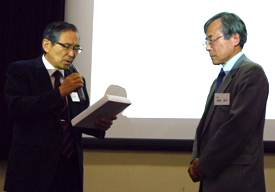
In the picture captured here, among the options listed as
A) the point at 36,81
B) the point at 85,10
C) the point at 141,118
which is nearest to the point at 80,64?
the point at 85,10

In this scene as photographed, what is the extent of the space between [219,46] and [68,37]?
0.98m

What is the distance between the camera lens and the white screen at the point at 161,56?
307 centimetres

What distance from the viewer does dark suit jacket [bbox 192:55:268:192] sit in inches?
67.3

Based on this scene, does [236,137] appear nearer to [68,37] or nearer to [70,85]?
[70,85]

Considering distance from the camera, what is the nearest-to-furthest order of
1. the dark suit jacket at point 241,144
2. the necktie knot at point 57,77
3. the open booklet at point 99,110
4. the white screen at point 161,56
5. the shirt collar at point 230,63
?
the dark suit jacket at point 241,144, the open booklet at point 99,110, the shirt collar at point 230,63, the necktie knot at point 57,77, the white screen at point 161,56

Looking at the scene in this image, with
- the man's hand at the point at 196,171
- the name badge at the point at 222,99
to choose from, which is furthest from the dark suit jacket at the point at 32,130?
the name badge at the point at 222,99

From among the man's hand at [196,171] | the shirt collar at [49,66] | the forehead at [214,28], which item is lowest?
the man's hand at [196,171]

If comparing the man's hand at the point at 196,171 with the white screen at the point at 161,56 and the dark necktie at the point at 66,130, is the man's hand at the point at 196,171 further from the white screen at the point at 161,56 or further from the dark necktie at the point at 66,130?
the white screen at the point at 161,56

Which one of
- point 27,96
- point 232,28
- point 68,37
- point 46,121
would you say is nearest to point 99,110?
point 46,121

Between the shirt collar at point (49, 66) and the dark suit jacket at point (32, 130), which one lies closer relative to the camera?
the dark suit jacket at point (32, 130)

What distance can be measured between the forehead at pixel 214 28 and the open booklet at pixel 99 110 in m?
0.67

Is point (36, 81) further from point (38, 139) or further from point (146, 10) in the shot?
point (146, 10)

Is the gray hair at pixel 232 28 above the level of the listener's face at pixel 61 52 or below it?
above

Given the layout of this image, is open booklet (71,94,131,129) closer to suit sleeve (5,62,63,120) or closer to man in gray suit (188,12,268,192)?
suit sleeve (5,62,63,120)
